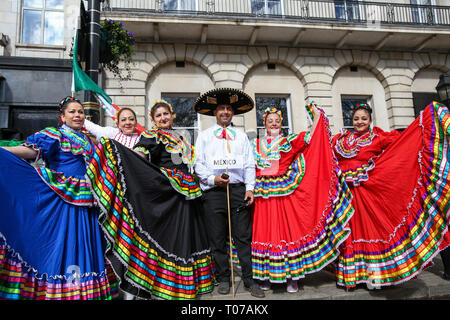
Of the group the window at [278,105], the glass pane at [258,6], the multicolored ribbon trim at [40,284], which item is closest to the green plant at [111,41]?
the multicolored ribbon trim at [40,284]

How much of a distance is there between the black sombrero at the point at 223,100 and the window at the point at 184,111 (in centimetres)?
686

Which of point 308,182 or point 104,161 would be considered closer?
point 104,161

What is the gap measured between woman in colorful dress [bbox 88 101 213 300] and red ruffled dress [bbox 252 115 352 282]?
0.69 meters

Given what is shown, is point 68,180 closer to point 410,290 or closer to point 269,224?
point 269,224

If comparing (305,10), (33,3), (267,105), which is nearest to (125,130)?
(267,105)

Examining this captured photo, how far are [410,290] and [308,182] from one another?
1.58m

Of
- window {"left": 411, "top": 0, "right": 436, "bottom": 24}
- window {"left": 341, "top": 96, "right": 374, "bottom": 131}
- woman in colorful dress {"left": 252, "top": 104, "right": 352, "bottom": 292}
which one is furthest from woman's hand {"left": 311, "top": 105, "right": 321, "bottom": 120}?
window {"left": 411, "top": 0, "right": 436, "bottom": 24}

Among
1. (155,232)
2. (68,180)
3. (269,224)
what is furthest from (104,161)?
(269,224)

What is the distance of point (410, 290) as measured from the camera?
3.17m

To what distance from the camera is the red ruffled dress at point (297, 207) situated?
3109 mm

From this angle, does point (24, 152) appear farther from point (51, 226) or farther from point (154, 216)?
point (154, 216)

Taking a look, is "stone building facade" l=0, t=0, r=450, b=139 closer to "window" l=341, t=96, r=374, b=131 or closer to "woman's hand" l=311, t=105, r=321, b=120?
"window" l=341, t=96, r=374, b=131

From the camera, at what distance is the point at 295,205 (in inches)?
131
